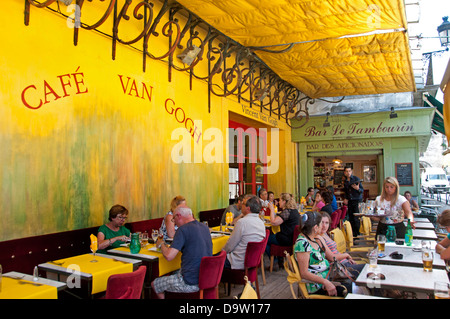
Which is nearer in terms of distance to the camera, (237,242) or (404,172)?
(237,242)

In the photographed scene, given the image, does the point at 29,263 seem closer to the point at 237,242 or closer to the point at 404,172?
the point at 237,242

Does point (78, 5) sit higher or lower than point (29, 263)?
higher

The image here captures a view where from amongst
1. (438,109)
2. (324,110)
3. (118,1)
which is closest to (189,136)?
(118,1)

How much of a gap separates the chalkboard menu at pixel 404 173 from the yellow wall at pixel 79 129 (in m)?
A: 8.78

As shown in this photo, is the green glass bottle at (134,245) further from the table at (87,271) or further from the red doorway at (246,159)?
the red doorway at (246,159)

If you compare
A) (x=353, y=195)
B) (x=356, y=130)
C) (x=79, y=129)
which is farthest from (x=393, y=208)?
(x=356, y=130)

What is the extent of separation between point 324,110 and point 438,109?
3.78 m

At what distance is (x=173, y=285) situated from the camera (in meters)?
3.33

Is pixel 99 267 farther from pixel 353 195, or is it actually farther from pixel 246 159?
pixel 353 195

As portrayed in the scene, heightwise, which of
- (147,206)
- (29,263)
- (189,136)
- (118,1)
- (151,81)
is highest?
(118,1)

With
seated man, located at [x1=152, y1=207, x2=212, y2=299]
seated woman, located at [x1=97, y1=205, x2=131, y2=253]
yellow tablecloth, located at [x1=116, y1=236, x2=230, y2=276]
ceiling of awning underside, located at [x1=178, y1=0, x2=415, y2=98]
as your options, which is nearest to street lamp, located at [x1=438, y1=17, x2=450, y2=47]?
ceiling of awning underside, located at [x1=178, y1=0, x2=415, y2=98]

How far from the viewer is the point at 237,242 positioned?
4219mm

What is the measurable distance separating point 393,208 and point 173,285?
336 cm

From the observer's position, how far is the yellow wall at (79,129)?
3420 millimetres
